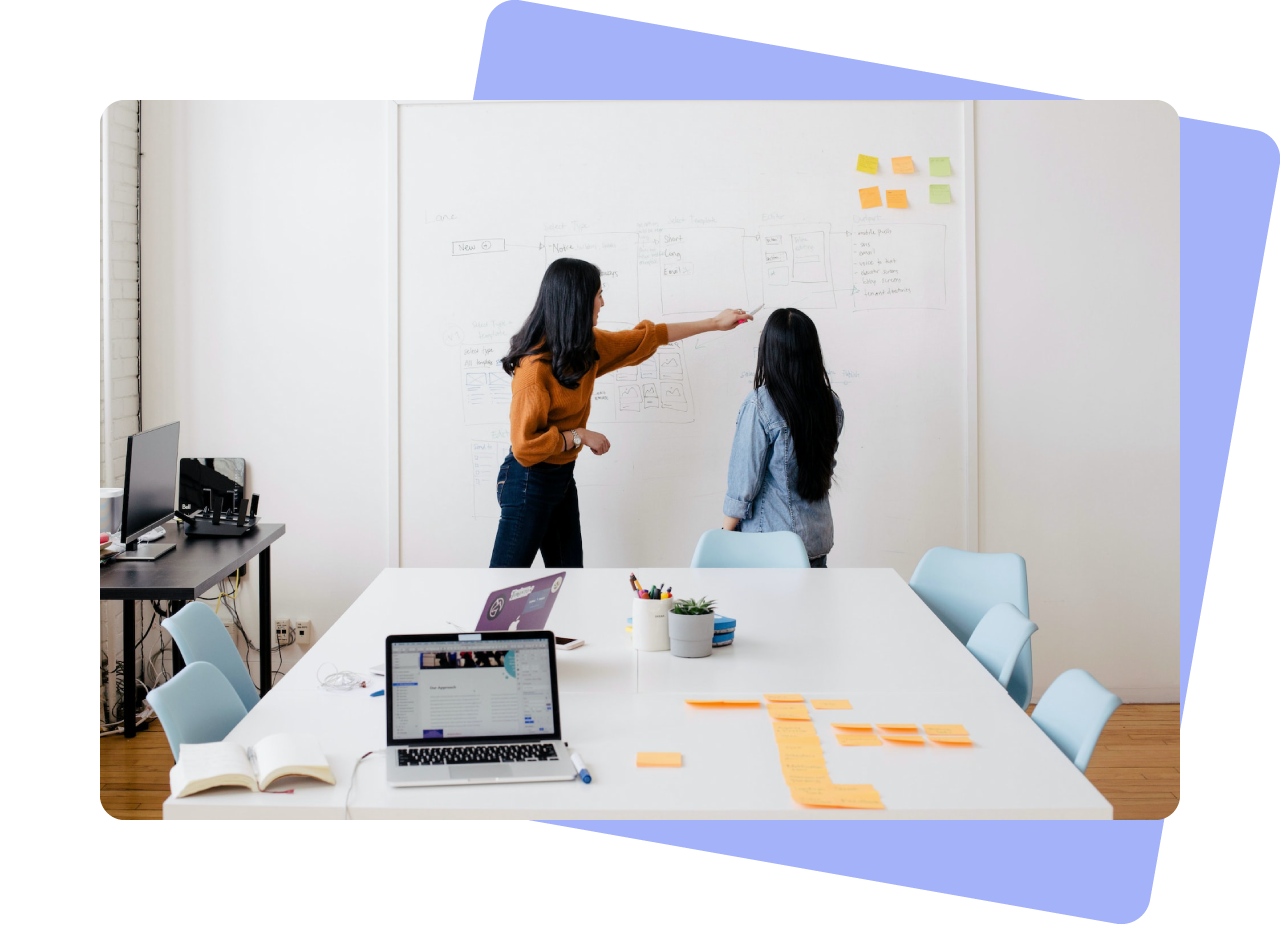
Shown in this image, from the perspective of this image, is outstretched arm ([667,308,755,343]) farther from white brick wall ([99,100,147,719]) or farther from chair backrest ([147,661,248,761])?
chair backrest ([147,661,248,761])

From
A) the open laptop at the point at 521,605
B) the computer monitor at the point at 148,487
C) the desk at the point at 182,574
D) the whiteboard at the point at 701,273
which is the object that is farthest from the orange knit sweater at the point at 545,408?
the open laptop at the point at 521,605

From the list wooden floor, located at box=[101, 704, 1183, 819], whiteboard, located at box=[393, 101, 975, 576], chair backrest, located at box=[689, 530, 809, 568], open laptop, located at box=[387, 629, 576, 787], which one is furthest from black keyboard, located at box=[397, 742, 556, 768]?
whiteboard, located at box=[393, 101, 975, 576]

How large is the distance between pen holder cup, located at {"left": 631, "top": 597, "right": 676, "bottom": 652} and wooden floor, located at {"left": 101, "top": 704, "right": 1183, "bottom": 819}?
171 centimetres

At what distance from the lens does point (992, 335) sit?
182 inches

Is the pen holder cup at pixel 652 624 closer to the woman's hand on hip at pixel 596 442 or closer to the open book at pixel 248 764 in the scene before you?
the open book at pixel 248 764

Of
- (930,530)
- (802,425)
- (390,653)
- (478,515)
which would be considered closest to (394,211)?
(478,515)

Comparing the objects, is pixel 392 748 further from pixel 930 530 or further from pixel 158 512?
pixel 930 530

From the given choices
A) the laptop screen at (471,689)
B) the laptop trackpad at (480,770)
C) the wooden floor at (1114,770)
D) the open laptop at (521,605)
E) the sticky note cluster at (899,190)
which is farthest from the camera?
the sticky note cluster at (899,190)

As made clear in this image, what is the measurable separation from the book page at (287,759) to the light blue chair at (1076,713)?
1387mm

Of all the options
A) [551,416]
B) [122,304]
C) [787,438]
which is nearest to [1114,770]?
[787,438]

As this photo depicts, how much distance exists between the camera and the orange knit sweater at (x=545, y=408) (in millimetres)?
3863

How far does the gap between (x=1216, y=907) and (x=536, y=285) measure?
3634 millimetres

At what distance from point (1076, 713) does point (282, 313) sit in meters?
3.70

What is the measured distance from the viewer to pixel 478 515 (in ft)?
15.4
